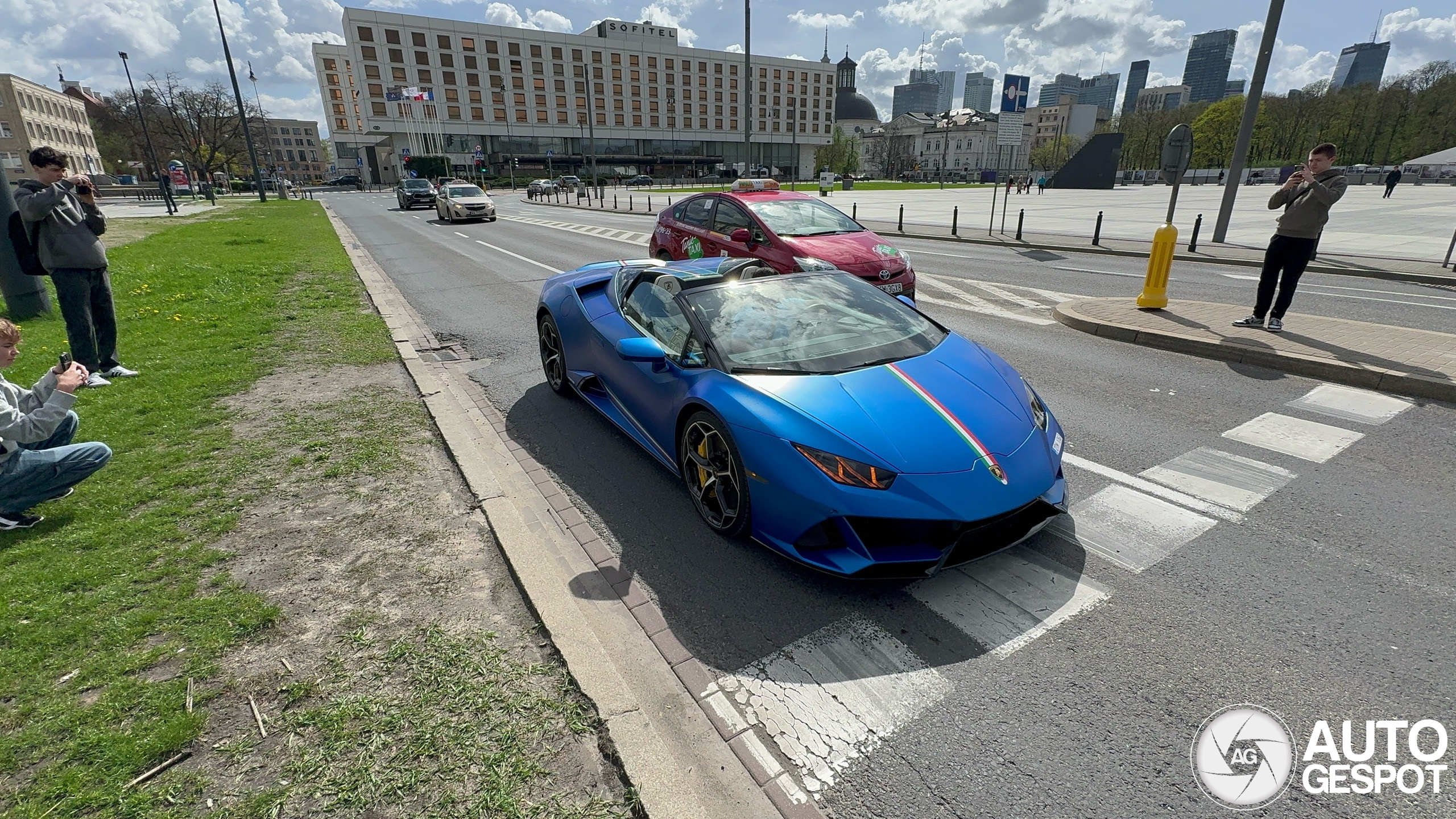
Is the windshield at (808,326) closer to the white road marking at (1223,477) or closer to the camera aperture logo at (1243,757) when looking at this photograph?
the white road marking at (1223,477)

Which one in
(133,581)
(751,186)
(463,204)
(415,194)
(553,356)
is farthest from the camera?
(415,194)

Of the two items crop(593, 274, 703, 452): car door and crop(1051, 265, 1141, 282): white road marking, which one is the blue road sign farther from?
crop(593, 274, 703, 452): car door

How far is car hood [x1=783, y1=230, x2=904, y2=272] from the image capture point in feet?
27.2

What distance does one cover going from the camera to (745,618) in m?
2.98

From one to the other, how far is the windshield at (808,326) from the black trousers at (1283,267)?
5338 millimetres

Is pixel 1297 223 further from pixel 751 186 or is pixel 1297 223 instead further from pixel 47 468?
pixel 47 468

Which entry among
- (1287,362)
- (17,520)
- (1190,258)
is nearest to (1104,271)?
(1190,258)

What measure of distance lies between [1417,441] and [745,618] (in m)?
5.07

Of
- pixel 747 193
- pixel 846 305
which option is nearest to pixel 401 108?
pixel 747 193

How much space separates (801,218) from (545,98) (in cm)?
10401

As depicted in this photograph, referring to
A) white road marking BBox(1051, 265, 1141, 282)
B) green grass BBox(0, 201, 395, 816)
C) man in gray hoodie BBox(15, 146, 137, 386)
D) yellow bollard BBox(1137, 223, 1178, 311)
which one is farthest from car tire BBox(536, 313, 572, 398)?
white road marking BBox(1051, 265, 1141, 282)

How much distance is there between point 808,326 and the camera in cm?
398

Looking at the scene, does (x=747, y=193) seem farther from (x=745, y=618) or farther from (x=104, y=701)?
(x=104, y=701)

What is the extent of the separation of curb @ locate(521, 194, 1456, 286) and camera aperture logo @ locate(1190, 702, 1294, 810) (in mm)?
9699
